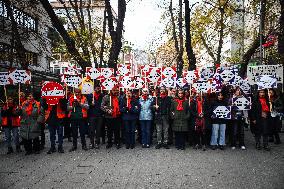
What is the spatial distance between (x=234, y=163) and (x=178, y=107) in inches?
125

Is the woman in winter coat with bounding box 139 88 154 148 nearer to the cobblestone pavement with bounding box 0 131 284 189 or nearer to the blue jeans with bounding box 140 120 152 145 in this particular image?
the blue jeans with bounding box 140 120 152 145

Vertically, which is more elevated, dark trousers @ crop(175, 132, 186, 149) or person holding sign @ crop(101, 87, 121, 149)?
person holding sign @ crop(101, 87, 121, 149)

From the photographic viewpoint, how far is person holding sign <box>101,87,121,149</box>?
11.8 meters

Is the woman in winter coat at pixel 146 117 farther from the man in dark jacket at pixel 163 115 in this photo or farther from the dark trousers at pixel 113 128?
the dark trousers at pixel 113 128

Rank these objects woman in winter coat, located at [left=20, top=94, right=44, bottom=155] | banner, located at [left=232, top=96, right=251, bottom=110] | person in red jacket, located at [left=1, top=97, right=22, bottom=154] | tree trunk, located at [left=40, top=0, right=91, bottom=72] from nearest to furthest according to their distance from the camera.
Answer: woman in winter coat, located at [left=20, top=94, right=44, bottom=155]
person in red jacket, located at [left=1, top=97, right=22, bottom=154]
banner, located at [left=232, top=96, right=251, bottom=110]
tree trunk, located at [left=40, top=0, right=91, bottom=72]

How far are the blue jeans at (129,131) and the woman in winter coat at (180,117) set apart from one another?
1.36 metres

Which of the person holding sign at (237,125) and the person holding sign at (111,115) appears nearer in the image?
the person holding sign at (237,125)

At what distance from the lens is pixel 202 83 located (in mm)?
12086

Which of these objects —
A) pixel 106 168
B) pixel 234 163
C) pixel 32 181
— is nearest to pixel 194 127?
pixel 234 163

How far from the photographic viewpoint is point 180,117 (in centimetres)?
1167

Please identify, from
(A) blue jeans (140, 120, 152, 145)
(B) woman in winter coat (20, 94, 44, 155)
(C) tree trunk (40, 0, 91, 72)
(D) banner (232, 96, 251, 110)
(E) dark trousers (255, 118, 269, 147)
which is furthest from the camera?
(C) tree trunk (40, 0, 91, 72)

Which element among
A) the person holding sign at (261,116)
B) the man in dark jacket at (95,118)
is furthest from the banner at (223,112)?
the man in dark jacket at (95,118)

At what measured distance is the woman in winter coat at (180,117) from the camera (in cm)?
1162

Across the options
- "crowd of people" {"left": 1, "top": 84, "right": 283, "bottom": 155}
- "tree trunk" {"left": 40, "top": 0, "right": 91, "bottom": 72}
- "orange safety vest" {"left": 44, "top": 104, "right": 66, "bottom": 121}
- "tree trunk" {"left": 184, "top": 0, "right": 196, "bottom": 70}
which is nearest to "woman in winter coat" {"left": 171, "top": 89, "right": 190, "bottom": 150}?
"crowd of people" {"left": 1, "top": 84, "right": 283, "bottom": 155}
